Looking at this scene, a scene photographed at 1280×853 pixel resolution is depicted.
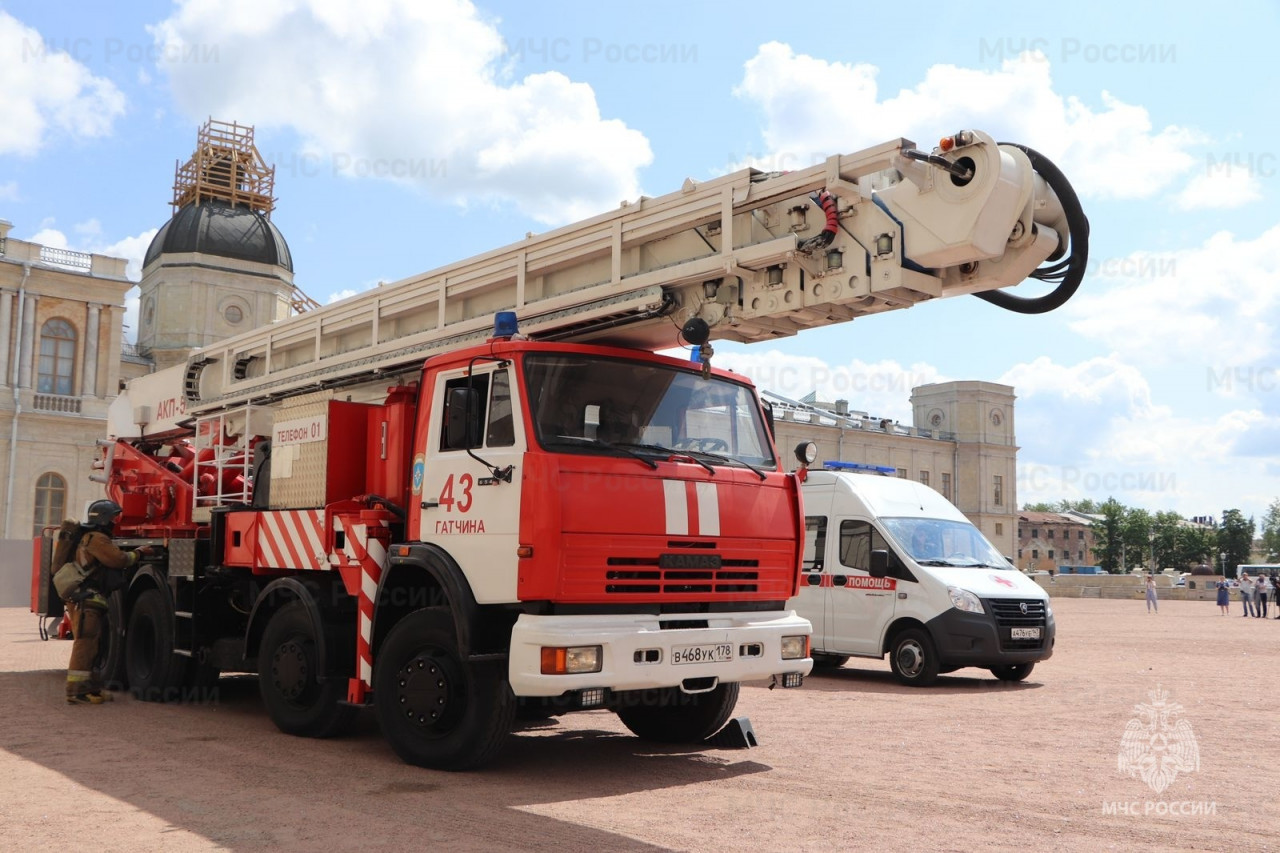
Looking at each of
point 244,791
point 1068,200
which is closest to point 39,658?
point 244,791

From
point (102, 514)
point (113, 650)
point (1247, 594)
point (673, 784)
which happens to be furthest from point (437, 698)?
point (1247, 594)

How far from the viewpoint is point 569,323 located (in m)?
7.63

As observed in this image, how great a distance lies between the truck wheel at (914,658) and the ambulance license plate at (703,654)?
244 inches

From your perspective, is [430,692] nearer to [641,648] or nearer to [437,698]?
[437,698]

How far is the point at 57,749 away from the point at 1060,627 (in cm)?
2464

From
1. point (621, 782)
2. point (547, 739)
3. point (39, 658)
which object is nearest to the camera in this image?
point (621, 782)

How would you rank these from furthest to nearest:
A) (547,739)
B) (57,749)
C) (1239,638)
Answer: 1. (1239,638)
2. (547,739)
3. (57,749)

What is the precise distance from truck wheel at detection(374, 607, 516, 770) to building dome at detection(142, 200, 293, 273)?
171 feet

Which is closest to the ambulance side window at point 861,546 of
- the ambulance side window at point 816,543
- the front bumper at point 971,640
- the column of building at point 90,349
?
the ambulance side window at point 816,543

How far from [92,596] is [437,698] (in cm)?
572

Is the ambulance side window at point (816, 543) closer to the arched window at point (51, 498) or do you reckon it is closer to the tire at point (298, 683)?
the tire at point (298, 683)

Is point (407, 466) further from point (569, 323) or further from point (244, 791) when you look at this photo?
point (244, 791)

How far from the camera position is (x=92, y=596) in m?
11.0

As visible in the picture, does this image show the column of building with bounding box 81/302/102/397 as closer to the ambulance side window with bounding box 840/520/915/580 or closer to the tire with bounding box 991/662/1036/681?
the ambulance side window with bounding box 840/520/915/580
